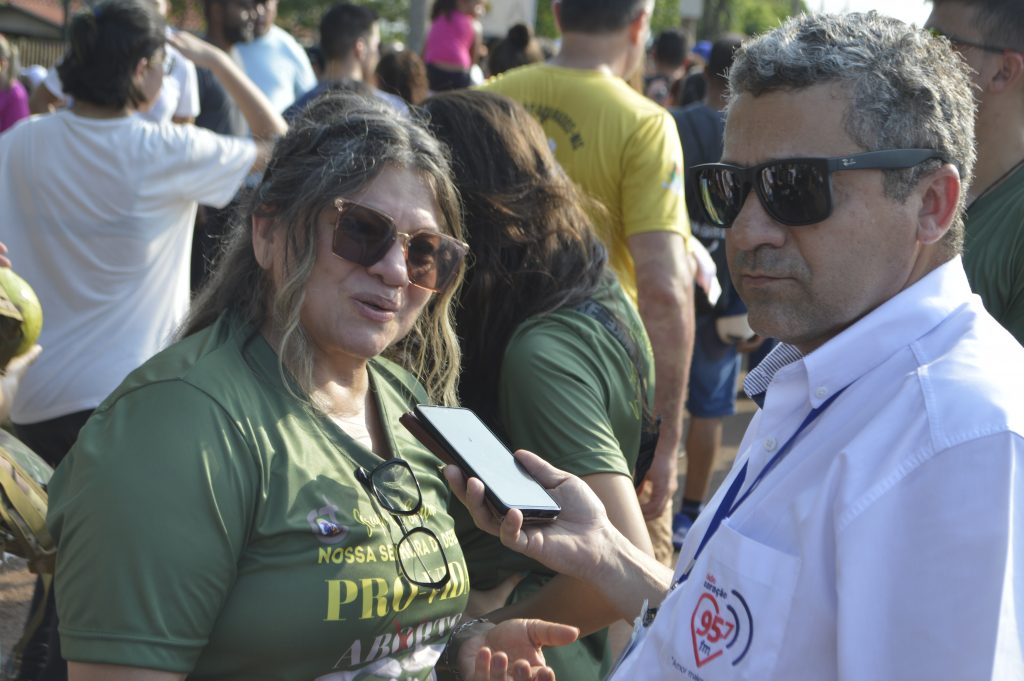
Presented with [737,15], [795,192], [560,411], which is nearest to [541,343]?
[560,411]

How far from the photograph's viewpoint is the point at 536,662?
230 centimetres

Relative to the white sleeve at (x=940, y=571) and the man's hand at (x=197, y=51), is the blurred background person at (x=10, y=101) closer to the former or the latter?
the man's hand at (x=197, y=51)

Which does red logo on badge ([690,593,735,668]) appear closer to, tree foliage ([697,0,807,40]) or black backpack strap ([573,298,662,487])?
black backpack strap ([573,298,662,487])

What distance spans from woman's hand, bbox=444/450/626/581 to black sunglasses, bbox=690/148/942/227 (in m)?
0.69

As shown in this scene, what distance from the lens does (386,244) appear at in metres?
2.23

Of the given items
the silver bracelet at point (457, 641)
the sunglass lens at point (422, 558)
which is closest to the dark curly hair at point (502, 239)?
the silver bracelet at point (457, 641)

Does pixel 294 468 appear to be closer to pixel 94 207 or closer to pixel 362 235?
pixel 362 235

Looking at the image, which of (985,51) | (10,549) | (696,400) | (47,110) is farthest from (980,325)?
(47,110)

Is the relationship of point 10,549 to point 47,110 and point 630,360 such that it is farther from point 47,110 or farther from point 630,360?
point 47,110

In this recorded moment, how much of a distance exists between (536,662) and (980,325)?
3.81ft

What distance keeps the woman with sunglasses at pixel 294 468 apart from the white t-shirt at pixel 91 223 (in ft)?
5.02

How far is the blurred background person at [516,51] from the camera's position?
9438 mm

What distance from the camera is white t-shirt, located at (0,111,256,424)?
3799 mm

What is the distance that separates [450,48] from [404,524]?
24.8 ft
